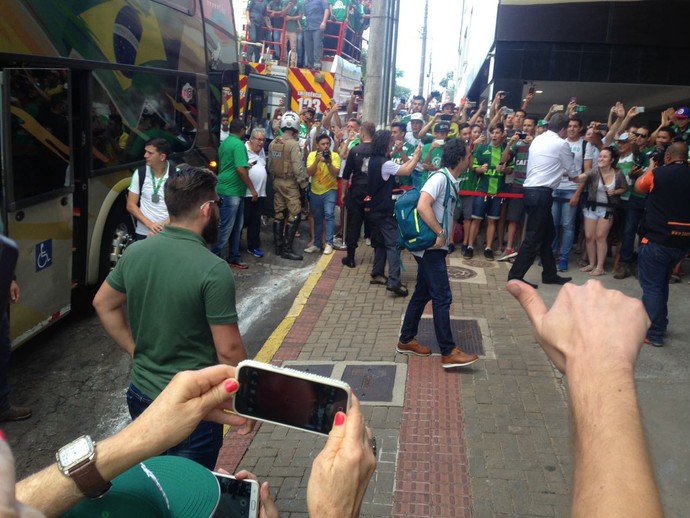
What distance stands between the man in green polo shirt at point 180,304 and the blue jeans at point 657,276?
14.2 feet

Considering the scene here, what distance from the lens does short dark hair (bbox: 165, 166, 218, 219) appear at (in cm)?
308

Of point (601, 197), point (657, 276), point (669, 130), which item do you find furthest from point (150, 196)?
point (669, 130)

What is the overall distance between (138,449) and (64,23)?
5499 mm

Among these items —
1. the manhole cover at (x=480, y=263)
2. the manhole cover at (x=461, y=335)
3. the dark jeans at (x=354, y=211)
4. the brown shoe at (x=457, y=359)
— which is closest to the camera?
the brown shoe at (x=457, y=359)

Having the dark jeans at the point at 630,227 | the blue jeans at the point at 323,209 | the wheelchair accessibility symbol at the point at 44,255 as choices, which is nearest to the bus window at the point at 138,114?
the wheelchair accessibility symbol at the point at 44,255

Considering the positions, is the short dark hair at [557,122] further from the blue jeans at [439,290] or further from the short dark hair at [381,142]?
the blue jeans at [439,290]

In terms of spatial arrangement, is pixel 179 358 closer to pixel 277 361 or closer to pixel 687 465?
pixel 277 361

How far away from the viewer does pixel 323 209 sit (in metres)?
9.63

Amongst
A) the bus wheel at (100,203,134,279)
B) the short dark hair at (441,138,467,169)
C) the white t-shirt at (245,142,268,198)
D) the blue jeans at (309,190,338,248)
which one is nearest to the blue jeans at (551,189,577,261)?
the blue jeans at (309,190,338,248)

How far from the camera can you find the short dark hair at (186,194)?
3.08 metres

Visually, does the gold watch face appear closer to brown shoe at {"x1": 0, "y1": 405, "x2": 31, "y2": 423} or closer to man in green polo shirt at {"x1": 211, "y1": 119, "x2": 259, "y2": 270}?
brown shoe at {"x1": 0, "y1": 405, "x2": 31, "y2": 423}

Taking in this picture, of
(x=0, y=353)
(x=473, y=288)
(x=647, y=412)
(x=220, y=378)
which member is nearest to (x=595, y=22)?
(x=473, y=288)

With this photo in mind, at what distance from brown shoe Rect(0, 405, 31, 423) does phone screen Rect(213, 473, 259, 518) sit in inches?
141

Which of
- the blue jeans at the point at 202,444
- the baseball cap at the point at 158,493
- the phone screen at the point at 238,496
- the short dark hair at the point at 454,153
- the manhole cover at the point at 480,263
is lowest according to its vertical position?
the manhole cover at the point at 480,263
